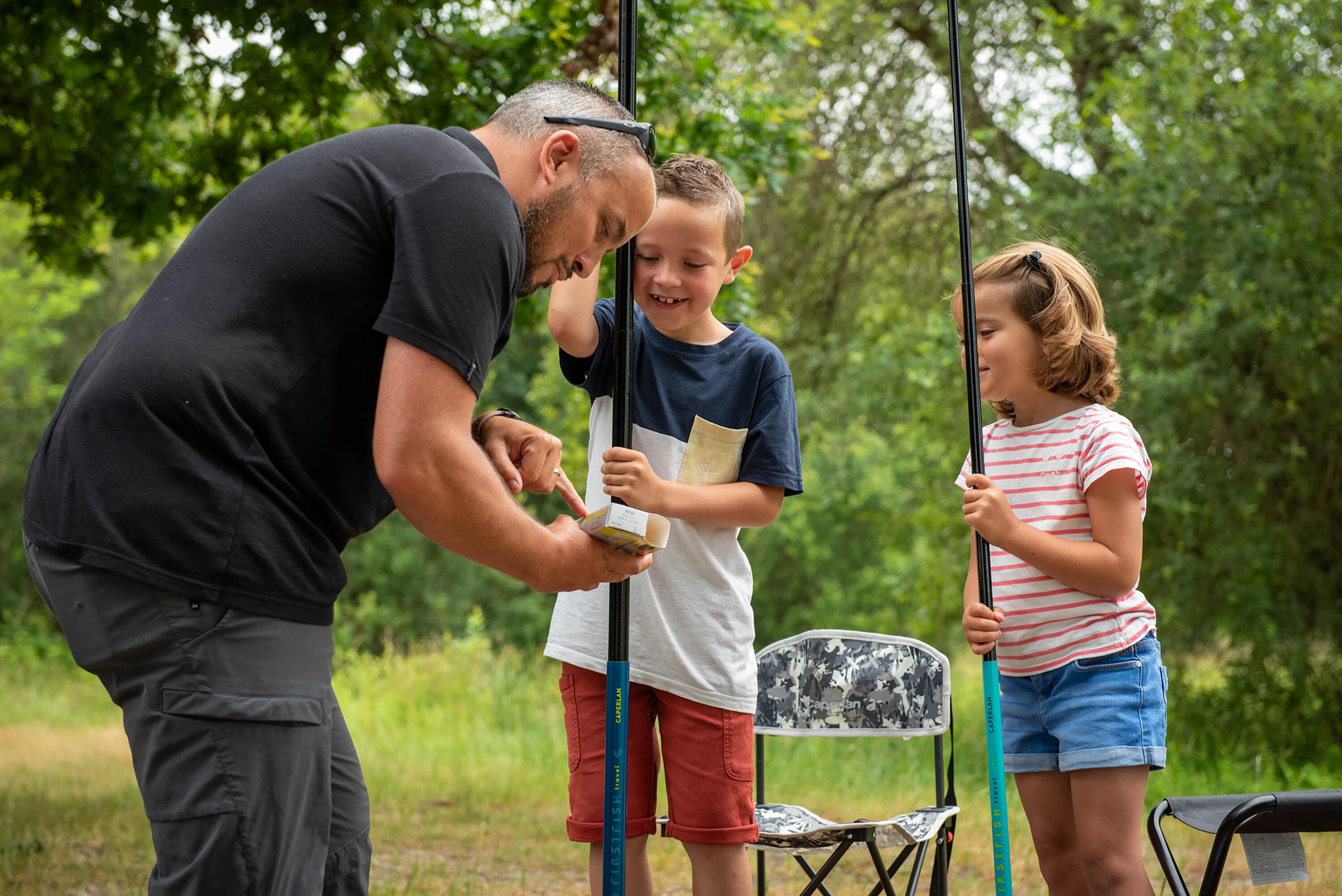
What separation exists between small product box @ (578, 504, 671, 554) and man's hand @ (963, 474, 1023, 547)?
711 millimetres

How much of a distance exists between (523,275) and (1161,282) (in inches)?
208

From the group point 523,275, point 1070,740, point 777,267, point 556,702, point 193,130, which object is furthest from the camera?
point 777,267

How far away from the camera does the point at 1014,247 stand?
2395 millimetres

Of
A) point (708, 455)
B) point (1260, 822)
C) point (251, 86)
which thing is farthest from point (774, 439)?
point (251, 86)

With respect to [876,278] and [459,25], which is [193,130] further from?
[876,278]

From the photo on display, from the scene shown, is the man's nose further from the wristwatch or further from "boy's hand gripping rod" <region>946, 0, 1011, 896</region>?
"boy's hand gripping rod" <region>946, 0, 1011, 896</region>

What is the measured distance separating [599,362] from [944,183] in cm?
718

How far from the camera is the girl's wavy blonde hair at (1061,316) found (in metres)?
2.20

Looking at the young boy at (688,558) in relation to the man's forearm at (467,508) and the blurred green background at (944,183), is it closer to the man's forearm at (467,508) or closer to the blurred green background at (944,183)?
the man's forearm at (467,508)

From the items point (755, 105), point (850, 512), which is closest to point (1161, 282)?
point (755, 105)

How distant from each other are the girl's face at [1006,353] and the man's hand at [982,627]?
44 cm

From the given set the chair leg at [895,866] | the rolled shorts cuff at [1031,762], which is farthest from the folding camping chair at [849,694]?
the rolled shorts cuff at [1031,762]

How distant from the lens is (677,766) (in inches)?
81.1

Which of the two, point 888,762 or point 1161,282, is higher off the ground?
point 1161,282
